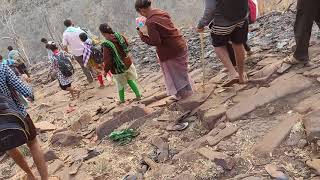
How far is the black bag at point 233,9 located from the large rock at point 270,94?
0.95 meters

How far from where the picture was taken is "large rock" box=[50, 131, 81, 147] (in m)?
6.14

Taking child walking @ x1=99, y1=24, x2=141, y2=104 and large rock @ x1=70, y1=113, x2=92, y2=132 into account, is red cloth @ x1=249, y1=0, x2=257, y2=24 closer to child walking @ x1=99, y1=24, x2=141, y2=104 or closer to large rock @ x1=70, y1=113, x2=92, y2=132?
child walking @ x1=99, y1=24, x2=141, y2=104

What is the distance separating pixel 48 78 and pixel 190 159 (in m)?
11.3

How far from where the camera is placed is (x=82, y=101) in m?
9.30

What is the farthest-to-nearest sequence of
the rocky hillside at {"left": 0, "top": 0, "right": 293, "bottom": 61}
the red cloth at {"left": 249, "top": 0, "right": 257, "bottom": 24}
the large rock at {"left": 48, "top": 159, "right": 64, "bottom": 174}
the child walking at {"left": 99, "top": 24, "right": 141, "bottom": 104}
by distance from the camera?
the rocky hillside at {"left": 0, "top": 0, "right": 293, "bottom": 61}
the child walking at {"left": 99, "top": 24, "right": 141, "bottom": 104}
the red cloth at {"left": 249, "top": 0, "right": 257, "bottom": 24}
the large rock at {"left": 48, "top": 159, "right": 64, "bottom": 174}

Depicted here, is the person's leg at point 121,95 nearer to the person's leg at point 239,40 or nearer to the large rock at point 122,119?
the large rock at point 122,119

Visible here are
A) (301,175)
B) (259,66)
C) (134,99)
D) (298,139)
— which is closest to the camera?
(301,175)

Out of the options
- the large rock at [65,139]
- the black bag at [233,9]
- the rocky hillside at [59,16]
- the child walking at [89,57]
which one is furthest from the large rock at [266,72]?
the rocky hillside at [59,16]

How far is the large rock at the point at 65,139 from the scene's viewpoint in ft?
20.1

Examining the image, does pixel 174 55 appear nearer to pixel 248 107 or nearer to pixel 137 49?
pixel 248 107

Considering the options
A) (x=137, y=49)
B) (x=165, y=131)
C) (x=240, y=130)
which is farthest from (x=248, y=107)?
(x=137, y=49)

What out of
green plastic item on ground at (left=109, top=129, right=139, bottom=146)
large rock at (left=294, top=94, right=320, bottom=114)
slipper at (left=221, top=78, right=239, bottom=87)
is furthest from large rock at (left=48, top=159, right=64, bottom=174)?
large rock at (left=294, top=94, right=320, bottom=114)

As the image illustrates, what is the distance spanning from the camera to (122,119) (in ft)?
20.0

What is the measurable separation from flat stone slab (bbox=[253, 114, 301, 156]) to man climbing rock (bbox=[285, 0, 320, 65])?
1190 mm
